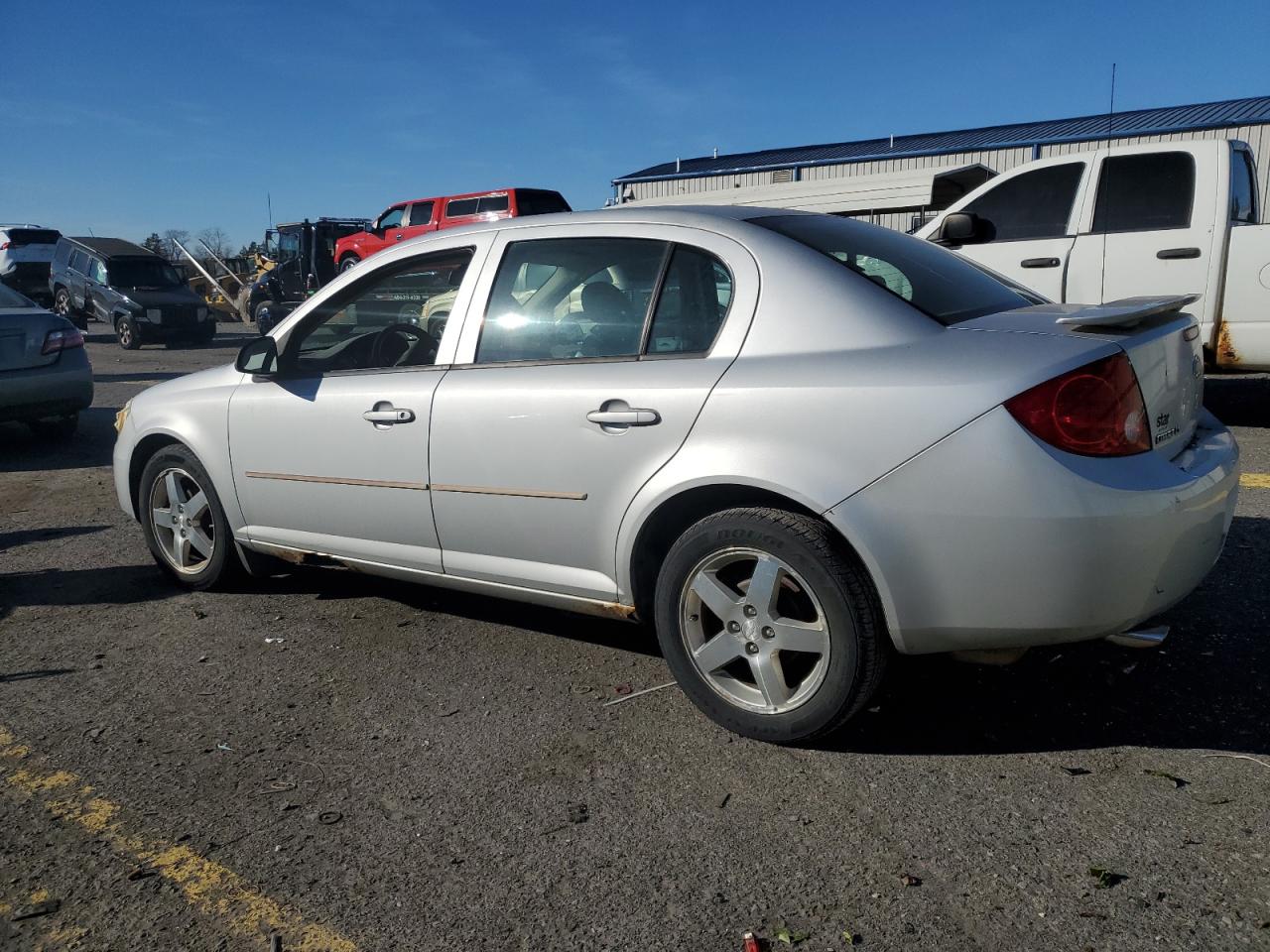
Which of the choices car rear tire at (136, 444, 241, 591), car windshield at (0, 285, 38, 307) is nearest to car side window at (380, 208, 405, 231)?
car windshield at (0, 285, 38, 307)

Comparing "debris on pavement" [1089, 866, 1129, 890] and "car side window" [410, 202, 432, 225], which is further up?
"car side window" [410, 202, 432, 225]

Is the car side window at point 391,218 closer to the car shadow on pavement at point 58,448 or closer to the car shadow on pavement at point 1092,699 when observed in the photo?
the car shadow on pavement at point 58,448

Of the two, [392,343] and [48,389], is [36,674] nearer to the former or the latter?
[392,343]

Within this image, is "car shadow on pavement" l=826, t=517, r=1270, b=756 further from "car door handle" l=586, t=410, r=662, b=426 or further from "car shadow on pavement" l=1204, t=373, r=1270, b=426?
"car shadow on pavement" l=1204, t=373, r=1270, b=426

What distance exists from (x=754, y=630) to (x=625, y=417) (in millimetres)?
758

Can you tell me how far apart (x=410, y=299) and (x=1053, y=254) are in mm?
5480

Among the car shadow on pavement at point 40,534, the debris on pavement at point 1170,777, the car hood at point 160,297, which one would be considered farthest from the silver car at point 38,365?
the car hood at point 160,297

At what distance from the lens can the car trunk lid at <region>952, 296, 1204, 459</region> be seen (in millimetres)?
2816

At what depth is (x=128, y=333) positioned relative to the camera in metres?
20.4

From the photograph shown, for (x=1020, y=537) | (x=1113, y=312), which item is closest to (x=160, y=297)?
(x=1113, y=312)

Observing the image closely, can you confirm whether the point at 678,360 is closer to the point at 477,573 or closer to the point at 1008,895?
the point at 477,573

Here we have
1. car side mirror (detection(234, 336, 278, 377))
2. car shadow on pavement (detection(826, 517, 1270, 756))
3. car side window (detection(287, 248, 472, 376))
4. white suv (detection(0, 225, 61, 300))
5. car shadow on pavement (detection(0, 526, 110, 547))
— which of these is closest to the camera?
car shadow on pavement (detection(826, 517, 1270, 756))

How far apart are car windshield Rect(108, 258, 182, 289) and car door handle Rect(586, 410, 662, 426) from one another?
20.3 meters

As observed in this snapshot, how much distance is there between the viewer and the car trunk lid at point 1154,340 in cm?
282
